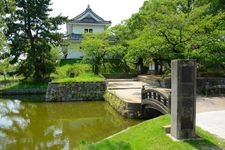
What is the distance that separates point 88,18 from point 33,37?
12979 millimetres

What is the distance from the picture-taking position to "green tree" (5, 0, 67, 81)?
33375mm

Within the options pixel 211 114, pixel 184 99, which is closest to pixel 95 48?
pixel 211 114

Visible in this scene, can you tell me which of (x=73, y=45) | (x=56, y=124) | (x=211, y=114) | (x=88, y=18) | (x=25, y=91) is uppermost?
(x=88, y=18)

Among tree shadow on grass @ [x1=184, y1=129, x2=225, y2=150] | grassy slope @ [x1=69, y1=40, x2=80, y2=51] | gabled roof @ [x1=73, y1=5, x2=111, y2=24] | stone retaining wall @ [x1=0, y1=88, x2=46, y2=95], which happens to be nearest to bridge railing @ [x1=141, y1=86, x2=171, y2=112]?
tree shadow on grass @ [x1=184, y1=129, x2=225, y2=150]

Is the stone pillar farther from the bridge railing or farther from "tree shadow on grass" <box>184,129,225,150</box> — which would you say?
the bridge railing

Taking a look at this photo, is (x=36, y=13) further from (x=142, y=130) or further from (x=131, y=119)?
(x=142, y=130)

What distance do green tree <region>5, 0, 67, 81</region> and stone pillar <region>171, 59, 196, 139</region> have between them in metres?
25.1

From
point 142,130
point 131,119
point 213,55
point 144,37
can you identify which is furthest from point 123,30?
point 142,130

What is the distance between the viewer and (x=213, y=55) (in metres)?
20.0

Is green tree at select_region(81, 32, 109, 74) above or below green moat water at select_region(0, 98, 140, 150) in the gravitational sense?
above

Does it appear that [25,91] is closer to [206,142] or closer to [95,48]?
[95,48]

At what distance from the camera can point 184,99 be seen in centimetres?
1012

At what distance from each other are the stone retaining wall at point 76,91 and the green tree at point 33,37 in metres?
7.48

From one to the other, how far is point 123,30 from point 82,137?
71.3ft
